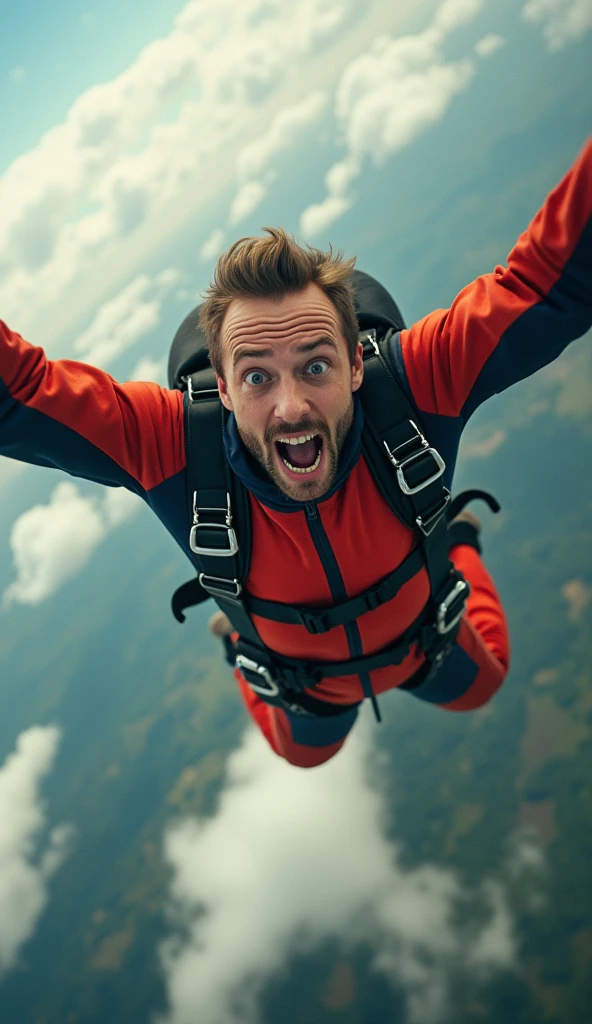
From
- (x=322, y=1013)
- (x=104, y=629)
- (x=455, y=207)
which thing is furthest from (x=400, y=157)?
(x=322, y=1013)

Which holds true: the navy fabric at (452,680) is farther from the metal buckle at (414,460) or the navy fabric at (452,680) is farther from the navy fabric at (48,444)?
the navy fabric at (48,444)

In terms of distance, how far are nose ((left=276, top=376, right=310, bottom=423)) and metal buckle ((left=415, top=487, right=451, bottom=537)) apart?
621 millimetres

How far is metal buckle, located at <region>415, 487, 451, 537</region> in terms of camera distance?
2.15m

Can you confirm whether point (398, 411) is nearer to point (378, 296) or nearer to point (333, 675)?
point (378, 296)

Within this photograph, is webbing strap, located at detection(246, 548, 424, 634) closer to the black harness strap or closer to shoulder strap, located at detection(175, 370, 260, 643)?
the black harness strap

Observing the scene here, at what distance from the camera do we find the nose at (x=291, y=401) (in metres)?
1.81

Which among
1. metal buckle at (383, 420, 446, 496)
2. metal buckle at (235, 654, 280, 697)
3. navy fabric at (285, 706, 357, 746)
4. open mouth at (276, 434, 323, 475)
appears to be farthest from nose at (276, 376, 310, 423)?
navy fabric at (285, 706, 357, 746)

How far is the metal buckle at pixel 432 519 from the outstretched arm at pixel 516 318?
0.30m

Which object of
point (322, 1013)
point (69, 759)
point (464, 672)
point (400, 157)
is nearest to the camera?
point (464, 672)

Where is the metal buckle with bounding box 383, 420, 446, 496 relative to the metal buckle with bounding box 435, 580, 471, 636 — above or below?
above

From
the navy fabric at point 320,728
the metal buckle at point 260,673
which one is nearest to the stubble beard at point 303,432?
the metal buckle at point 260,673

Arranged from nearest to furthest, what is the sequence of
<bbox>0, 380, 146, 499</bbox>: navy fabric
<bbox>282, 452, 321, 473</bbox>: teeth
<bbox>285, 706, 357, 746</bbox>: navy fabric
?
1. <bbox>0, 380, 146, 499</bbox>: navy fabric
2. <bbox>282, 452, 321, 473</bbox>: teeth
3. <bbox>285, 706, 357, 746</bbox>: navy fabric

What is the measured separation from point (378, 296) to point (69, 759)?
9103cm

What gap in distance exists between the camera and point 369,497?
2.13 metres
